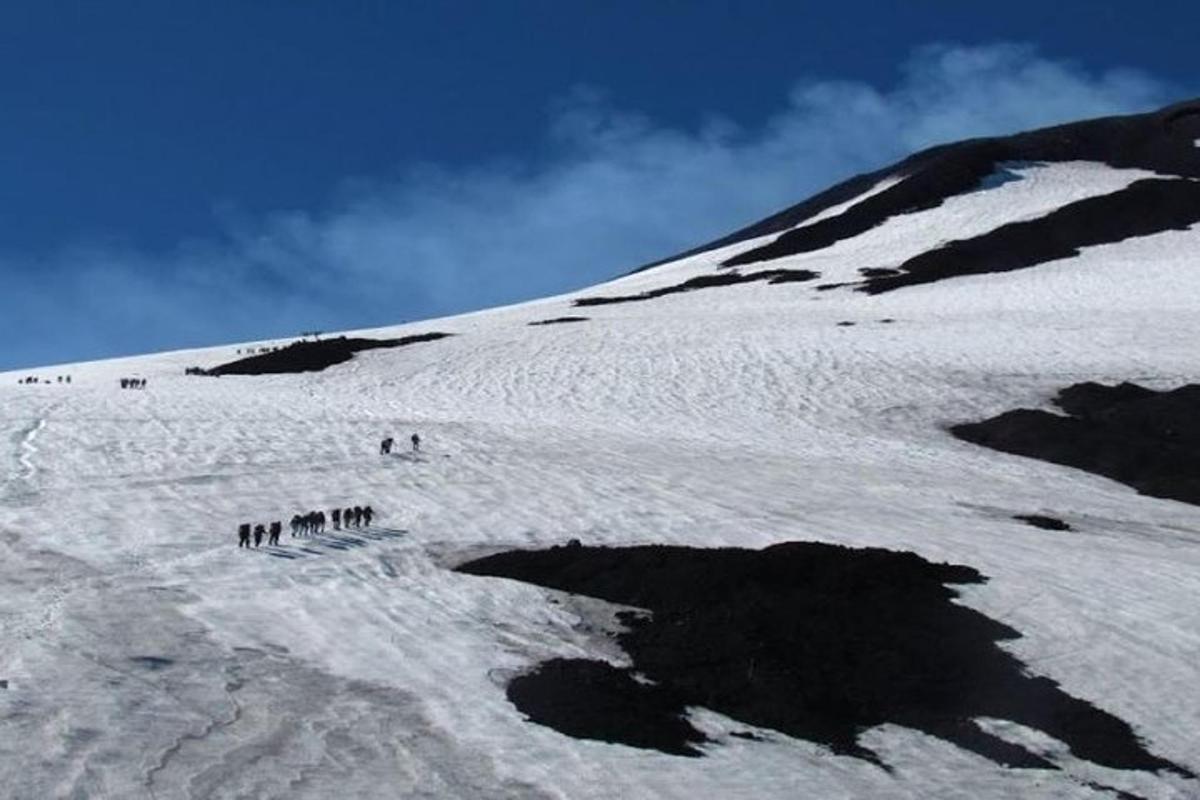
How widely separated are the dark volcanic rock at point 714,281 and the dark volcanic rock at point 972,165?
8.93 meters

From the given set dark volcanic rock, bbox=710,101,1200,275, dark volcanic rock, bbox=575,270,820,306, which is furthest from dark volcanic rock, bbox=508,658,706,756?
dark volcanic rock, bbox=710,101,1200,275

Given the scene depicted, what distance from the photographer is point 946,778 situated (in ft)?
45.4

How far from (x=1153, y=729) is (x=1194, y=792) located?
1.52 meters

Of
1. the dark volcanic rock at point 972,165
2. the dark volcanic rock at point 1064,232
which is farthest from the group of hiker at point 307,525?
the dark volcanic rock at point 972,165

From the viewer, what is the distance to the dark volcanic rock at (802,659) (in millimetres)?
14766

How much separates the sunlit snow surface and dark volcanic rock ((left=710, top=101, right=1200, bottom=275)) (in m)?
→ 44.1

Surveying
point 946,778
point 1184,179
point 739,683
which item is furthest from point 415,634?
point 1184,179

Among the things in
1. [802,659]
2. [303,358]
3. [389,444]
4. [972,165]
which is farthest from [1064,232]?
[802,659]

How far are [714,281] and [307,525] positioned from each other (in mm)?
66322

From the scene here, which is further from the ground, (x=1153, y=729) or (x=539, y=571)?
(x=539, y=571)

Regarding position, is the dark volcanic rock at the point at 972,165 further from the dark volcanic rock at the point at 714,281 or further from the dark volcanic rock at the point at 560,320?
the dark volcanic rock at the point at 560,320

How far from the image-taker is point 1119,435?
3769 cm

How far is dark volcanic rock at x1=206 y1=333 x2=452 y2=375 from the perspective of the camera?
5625cm

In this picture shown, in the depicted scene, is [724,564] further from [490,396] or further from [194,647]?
[490,396]
